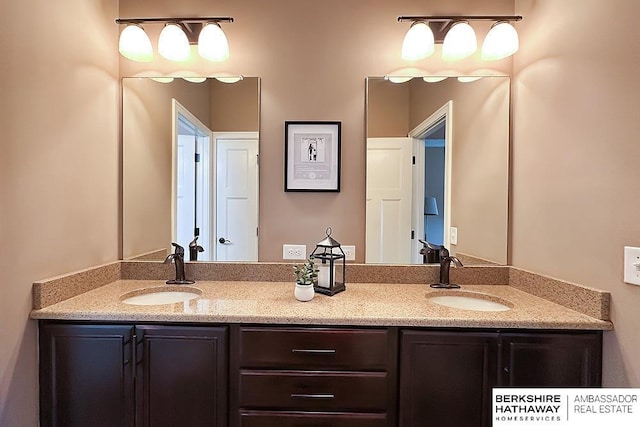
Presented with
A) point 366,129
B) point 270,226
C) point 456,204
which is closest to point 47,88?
point 270,226

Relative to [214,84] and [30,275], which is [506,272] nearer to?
[214,84]

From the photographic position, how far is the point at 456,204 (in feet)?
5.98

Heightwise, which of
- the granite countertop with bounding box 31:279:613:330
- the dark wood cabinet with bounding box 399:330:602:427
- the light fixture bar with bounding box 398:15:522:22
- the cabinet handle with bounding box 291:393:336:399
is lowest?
the cabinet handle with bounding box 291:393:336:399

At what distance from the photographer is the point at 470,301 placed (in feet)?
5.41

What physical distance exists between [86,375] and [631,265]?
2.10 metres

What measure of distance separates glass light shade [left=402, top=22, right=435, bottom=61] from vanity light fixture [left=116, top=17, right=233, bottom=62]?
1.00 metres

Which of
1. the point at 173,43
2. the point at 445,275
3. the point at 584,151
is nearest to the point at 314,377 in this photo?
the point at 445,275

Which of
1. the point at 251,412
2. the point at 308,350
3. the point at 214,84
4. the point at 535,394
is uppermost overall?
the point at 214,84

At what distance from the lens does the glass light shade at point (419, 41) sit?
1.70m

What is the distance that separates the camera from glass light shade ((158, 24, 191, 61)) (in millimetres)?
1737

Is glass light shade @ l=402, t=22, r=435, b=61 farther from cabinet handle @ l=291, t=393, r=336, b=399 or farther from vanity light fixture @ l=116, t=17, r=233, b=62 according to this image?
cabinet handle @ l=291, t=393, r=336, b=399

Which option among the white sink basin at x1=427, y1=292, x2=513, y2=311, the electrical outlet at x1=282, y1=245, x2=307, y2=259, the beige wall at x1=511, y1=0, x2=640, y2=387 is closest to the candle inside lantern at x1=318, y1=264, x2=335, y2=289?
the electrical outlet at x1=282, y1=245, x2=307, y2=259

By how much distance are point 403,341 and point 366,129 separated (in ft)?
3.76

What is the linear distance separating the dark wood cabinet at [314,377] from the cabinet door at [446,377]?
0.20ft
